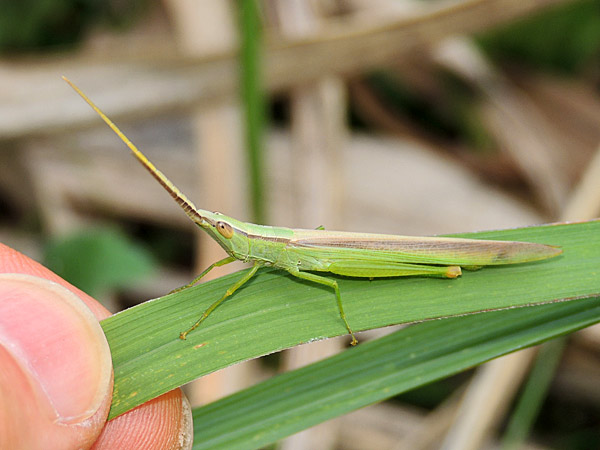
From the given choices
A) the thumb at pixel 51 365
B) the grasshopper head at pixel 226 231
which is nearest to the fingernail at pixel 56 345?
the thumb at pixel 51 365

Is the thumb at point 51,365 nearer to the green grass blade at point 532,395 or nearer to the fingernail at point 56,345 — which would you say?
the fingernail at point 56,345

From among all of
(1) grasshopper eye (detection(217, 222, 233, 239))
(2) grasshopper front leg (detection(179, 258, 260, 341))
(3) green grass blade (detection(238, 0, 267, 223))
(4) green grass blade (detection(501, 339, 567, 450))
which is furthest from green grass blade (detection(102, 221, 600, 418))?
(4) green grass blade (detection(501, 339, 567, 450))

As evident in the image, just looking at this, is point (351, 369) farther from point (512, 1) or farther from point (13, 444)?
point (512, 1)

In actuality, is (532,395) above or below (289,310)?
below

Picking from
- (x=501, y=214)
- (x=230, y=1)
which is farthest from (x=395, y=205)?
(x=230, y=1)

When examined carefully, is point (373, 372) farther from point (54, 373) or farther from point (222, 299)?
point (54, 373)

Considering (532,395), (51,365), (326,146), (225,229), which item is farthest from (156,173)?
(532,395)
